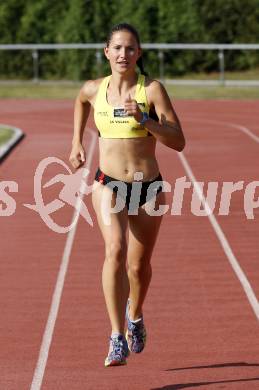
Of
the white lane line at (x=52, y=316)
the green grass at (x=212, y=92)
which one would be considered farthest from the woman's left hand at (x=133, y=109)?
the green grass at (x=212, y=92)

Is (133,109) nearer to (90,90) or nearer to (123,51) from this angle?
(123,51)

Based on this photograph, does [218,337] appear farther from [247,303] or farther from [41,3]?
[41,3]

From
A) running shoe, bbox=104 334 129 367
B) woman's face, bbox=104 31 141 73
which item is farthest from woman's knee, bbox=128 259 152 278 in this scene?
woman's face, bbox=104 31 141 73

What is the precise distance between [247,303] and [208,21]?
37.0m

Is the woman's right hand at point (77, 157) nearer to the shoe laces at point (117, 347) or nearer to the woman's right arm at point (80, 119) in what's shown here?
the woman's right arm at point (80, 119)

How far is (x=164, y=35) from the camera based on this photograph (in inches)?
1806

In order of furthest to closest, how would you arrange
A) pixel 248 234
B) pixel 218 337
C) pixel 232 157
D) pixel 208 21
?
1. pixel 208 21
2. pixel 232 157
3. pixel 248 234
4. pixel 218 337

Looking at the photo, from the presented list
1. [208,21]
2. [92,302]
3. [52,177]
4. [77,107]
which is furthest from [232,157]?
[208,21]

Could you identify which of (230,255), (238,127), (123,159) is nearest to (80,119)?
(123,159)

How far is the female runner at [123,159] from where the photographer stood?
7.86 m

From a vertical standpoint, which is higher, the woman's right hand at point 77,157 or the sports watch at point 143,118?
the sports watch at point 143,118

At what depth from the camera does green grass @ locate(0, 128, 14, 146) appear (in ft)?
87.2

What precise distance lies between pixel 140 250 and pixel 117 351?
0.63 meters

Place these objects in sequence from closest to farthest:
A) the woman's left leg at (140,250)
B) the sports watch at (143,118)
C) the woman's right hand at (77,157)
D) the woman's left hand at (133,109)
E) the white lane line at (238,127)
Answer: the woman's left hand at (133,109) < the sports watch at (143,118) < the woman's left leg at (140,250) < the woman's right hand at (77,157) < the white lane line at (238,127)
